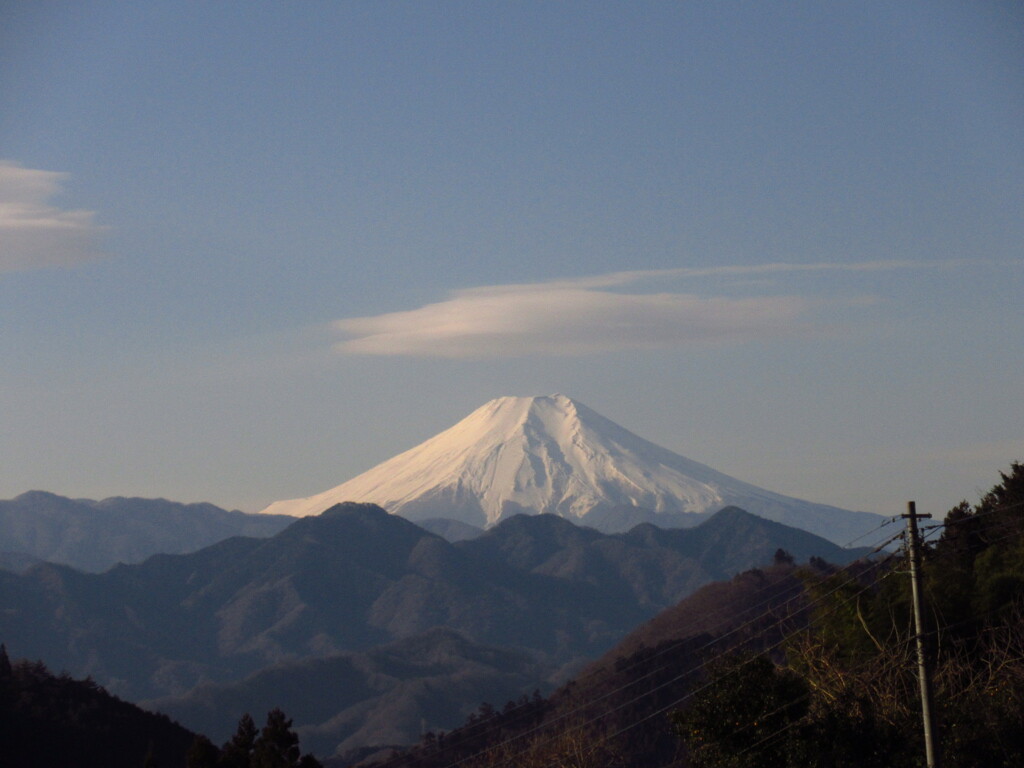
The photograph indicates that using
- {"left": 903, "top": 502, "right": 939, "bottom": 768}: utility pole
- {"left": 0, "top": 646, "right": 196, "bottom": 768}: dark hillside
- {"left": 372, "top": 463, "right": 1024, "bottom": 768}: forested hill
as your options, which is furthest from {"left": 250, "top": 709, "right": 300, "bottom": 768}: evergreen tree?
{"left": 0, "top": 646, "right": 196, "bottom": 768}: dark hillside

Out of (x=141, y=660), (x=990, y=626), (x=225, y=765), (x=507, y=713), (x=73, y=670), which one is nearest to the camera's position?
(x=225, y=765)

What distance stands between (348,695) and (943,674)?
123m

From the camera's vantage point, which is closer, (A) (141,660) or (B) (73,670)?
(B) (73,670)

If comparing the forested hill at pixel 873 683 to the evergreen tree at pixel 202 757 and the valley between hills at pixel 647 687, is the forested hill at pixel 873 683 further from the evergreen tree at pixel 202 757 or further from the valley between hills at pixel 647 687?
the evergreen tree at pixel 202 757

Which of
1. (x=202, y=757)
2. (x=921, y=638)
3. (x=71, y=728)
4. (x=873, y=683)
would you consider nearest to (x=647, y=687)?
(x=71, y=728)

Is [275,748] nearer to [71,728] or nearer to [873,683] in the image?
[873,683]

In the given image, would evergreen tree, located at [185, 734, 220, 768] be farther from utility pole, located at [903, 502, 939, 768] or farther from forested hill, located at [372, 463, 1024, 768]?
utility pole, located at [903, 502, 939, 768]

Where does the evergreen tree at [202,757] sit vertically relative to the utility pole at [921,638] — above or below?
below

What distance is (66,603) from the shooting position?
642 ft

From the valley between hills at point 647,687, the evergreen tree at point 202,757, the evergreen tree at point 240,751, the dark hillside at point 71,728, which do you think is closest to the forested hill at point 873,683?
the valley between hills at point 647,687

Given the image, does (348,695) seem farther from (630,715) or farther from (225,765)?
(225,765)

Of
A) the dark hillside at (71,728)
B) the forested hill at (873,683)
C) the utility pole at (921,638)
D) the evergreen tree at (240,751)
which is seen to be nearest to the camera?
the utility pole at (921,638)

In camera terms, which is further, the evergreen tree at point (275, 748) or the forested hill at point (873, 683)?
the evergreen tree at point (275, 748)

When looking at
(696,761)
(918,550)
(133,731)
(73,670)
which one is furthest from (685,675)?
(73,670)
